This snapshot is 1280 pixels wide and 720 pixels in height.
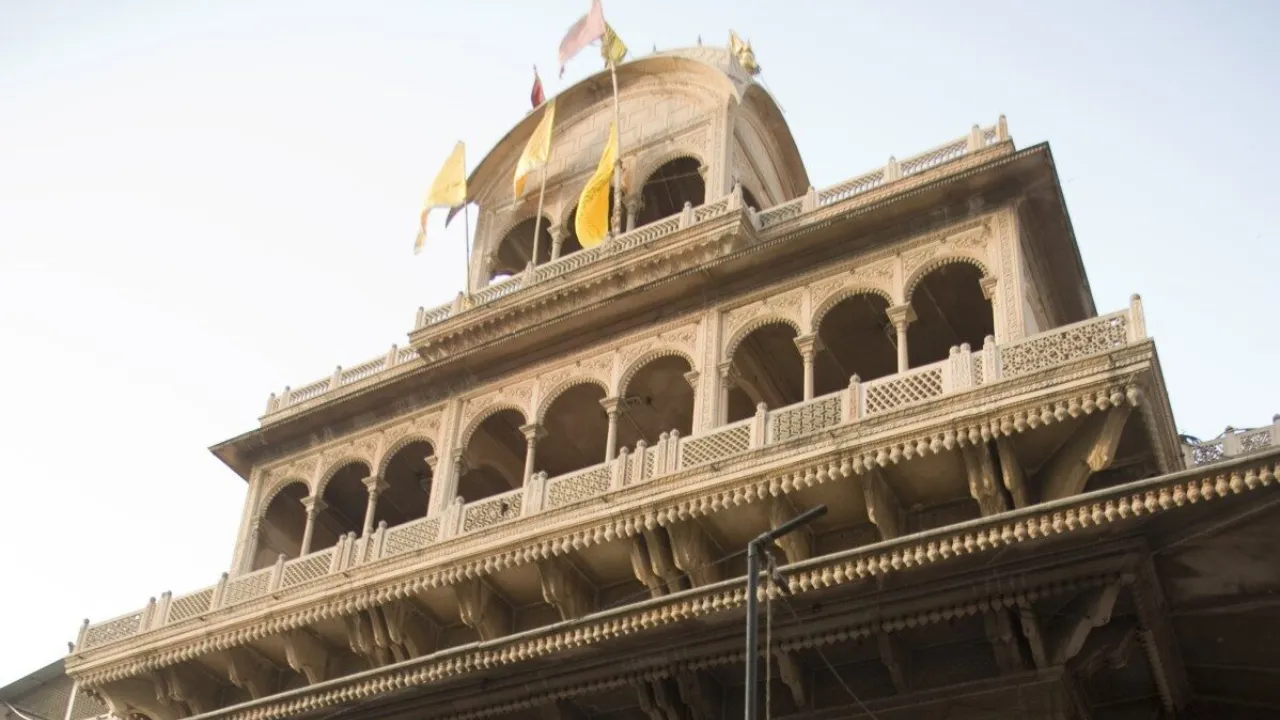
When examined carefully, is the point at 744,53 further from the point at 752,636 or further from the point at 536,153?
the point at 752,636

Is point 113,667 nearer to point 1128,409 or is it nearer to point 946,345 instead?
point 946,345

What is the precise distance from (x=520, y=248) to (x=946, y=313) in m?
7.72

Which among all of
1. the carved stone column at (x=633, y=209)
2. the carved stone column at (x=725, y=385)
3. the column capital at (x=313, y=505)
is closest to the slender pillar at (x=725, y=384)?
the carved stone column at (x=725, y=385)

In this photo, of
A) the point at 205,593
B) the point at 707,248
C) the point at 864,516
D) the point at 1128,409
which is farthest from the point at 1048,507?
the point at 205,593

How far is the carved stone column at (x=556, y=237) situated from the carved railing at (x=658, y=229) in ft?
3.29

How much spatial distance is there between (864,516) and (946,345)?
3970 millimetres

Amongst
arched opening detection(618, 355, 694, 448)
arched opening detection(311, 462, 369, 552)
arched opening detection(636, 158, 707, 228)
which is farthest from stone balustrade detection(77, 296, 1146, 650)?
arched opening detection(636, 158, 707, 228)

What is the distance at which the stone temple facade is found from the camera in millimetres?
13594

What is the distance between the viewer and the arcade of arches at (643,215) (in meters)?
22.2

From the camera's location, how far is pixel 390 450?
1991 centimetres

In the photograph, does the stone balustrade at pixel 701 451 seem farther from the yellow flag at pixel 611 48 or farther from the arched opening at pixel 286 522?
the yellow flag at pixel 611 48

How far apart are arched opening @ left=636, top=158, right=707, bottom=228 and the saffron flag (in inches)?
95.0

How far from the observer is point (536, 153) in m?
21.6

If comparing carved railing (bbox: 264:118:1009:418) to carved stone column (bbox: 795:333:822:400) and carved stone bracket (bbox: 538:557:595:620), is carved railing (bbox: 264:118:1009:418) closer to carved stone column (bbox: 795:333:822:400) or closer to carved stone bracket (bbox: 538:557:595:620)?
carved stone column (bbox: 795:333:822:400)
